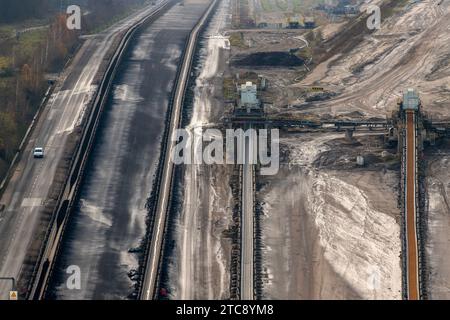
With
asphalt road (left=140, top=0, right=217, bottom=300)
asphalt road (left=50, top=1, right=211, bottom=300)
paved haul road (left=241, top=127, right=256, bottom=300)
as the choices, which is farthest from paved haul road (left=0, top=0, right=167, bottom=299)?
paved haul road (left=241, top=127, right=256, bottom=300)

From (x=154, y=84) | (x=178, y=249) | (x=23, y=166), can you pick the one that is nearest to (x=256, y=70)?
(x=154, y=84)

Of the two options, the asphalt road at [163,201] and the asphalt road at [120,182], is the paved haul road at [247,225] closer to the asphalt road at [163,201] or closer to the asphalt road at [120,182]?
the asphalt road at [163,201]

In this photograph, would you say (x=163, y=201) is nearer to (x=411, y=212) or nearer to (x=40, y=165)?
(x=40, y=165)

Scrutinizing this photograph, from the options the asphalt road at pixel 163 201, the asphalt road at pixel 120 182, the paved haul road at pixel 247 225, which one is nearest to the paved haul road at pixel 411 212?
the paved haul road at pixel 247 225

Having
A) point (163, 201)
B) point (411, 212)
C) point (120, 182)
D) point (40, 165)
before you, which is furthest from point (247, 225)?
point (40, 165)

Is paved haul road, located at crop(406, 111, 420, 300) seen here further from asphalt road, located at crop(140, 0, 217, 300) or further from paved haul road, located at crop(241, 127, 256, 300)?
asphalt road, located at crop(140, 0, 217, 300)

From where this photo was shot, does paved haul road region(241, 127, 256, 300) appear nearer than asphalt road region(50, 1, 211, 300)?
Yes
